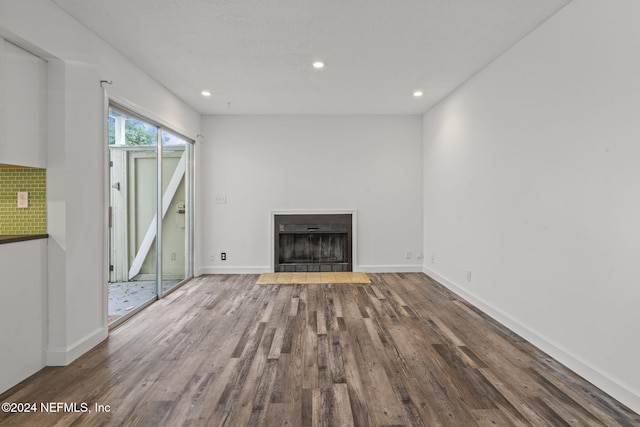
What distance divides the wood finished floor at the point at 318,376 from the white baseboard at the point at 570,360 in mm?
55

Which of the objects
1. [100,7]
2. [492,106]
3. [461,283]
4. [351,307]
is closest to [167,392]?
[351,307]

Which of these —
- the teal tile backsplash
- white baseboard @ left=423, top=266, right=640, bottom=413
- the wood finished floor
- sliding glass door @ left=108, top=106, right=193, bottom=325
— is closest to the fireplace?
sliding glass door @ left=108, top=106, right=193, bottom=325

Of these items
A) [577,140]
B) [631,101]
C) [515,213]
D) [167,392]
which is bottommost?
[167,392]

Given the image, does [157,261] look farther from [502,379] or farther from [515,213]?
[515,213]

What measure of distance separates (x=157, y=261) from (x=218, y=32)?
2.68 metres

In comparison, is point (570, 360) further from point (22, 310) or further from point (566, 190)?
point (22, 310)

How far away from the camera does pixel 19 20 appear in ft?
6.54

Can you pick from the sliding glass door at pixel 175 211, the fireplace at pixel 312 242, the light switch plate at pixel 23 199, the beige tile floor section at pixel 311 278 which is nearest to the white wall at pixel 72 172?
the light switch plate at pixel 23 199

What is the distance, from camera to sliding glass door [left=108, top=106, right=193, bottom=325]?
341 cm

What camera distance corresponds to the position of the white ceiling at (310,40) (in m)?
2.35

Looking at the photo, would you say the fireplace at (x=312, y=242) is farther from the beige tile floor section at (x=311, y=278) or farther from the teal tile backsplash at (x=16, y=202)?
the teal tile backsplash at (x=16, y=202)

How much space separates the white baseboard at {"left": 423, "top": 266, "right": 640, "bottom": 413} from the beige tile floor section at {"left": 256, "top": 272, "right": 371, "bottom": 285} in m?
1.76

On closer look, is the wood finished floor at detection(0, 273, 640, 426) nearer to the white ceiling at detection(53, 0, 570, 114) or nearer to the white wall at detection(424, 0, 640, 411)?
Answer: the white wall at detection(424, 0, 640, 411)

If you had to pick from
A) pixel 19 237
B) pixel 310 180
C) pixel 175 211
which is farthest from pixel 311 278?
pixel 19 237
